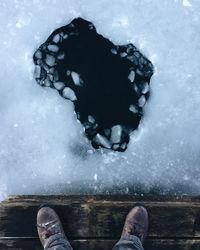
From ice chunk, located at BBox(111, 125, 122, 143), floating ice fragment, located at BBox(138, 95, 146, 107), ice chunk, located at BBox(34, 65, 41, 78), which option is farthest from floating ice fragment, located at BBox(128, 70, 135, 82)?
ice chunk, located at BBox(34, 65, 41, 78)

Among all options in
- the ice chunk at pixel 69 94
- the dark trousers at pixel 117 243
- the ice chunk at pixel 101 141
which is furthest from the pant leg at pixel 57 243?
the ice chunk at pixel 69 94

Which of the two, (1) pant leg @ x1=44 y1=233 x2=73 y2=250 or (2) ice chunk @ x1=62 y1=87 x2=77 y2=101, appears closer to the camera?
(1) pant leg @ x1=44 y1=233 x2=73 y2=250

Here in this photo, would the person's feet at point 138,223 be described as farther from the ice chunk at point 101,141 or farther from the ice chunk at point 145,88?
the ice chunk at point 145,88

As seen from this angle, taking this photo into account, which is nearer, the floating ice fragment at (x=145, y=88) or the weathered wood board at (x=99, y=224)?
the weathered wood board at (x=99, y=224)

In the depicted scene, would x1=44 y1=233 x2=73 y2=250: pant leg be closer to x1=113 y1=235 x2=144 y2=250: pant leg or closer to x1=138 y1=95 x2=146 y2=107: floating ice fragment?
x1=113 y1=235 x2=144 y2=250: pant leg

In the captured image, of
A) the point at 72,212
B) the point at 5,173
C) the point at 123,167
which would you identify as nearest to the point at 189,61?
the point at 123,167

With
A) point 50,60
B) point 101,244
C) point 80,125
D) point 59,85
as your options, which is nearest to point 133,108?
point 80,125
